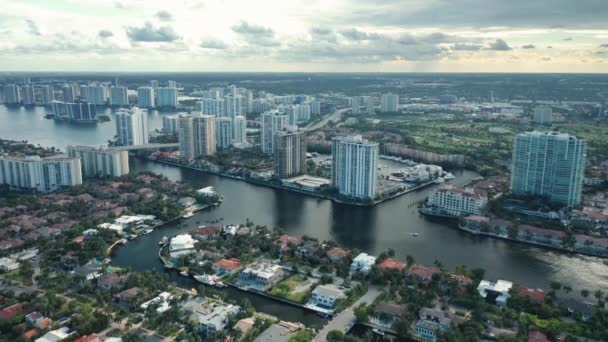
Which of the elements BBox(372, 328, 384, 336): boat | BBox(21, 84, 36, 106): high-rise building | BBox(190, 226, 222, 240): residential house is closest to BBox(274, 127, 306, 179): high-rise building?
BBox(190, 226, 222, 240): residential house

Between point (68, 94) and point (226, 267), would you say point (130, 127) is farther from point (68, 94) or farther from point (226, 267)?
point (68, 94)

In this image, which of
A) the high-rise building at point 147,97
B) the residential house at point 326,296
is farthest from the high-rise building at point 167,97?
the residential house at point 326,296

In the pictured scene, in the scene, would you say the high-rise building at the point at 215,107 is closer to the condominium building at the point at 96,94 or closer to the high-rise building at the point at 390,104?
the high-rise building at the point at 390,104

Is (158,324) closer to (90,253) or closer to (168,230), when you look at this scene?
(90,253)

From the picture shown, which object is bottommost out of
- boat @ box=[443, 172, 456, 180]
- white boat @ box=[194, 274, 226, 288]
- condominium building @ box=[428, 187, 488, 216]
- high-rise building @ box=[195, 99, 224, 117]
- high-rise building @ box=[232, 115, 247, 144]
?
white boat @ box=[194, 274, 226, 288]

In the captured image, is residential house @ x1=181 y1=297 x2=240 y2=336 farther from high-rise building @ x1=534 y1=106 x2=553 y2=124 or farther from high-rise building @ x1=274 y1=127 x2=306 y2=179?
high-rise building @ x1=534 y1=106 x2=553 y2=124

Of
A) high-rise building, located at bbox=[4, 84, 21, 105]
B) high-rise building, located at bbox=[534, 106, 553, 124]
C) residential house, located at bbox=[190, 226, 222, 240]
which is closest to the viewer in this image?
residential house, located at bbox=[190, 226, 222, 240]
